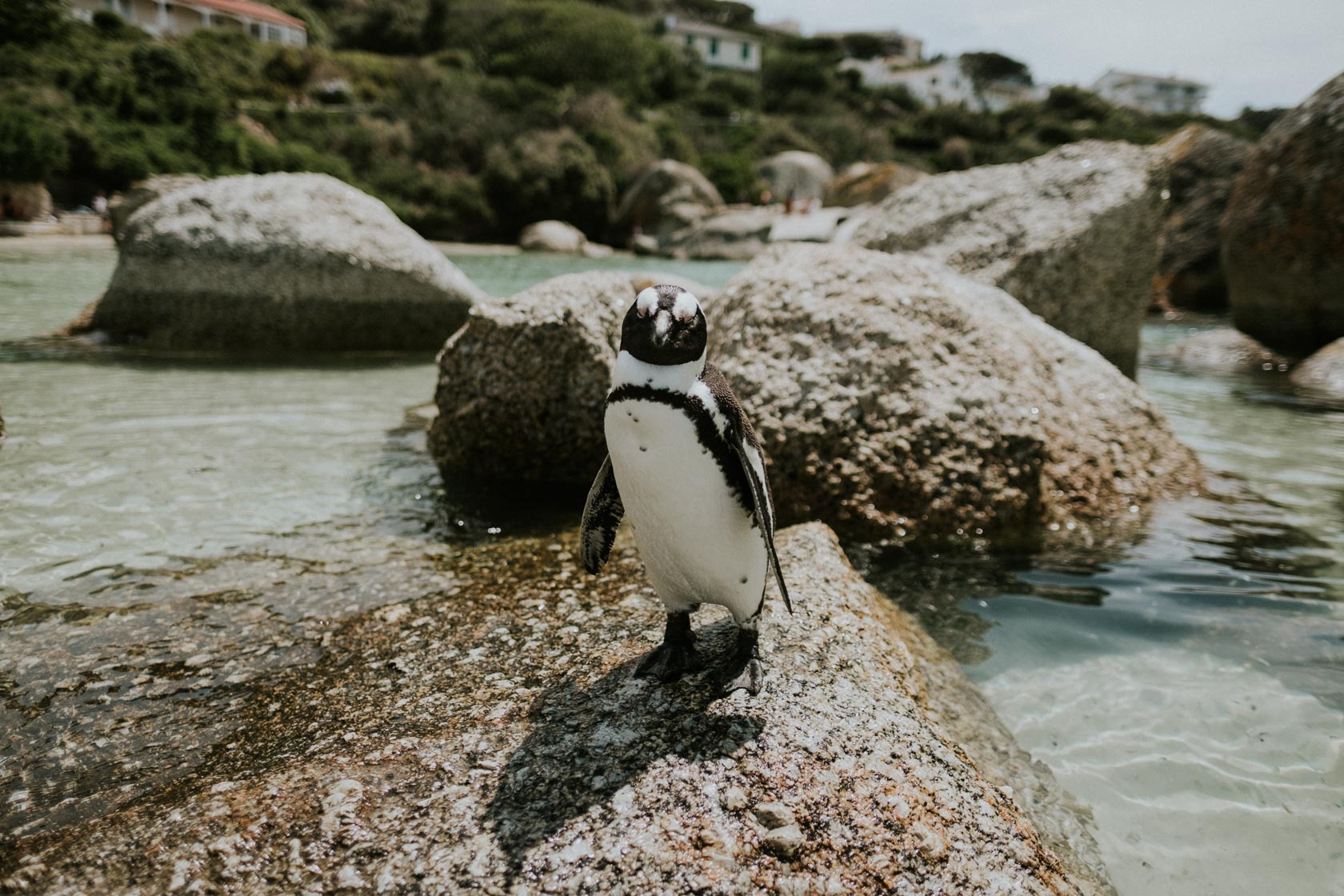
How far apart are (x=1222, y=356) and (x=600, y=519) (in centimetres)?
1219

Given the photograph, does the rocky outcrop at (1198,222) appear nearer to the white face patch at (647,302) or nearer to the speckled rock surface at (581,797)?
the speckled rock surface at (581,797)

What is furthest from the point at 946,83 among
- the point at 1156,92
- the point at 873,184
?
the point at 873,184

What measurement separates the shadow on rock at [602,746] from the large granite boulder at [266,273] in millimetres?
7552

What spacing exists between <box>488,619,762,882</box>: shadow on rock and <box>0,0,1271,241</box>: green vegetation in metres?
26.7

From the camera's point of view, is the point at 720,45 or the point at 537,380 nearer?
the point at 537,380

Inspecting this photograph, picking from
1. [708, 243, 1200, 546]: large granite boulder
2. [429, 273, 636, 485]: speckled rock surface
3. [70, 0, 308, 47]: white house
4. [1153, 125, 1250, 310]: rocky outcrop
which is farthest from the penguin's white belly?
[70, 0, 308, 47]: white house

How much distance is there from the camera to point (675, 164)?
110 ft

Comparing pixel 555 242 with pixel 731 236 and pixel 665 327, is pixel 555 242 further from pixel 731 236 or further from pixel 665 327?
pixel 665 327

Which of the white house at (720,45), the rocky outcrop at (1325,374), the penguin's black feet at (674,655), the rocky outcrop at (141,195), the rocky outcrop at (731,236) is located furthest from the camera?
the white house at (720,45)

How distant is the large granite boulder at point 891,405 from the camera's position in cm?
421

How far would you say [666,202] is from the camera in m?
32.8

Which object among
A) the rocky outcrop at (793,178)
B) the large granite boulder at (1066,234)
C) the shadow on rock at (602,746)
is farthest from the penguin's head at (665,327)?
the rocky outcrop at (793,178)

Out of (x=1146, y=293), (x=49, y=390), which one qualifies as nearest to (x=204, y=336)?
(x=49, y=390)

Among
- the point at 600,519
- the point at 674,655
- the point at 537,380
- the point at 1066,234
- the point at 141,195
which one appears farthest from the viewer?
the point at 141,195
